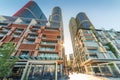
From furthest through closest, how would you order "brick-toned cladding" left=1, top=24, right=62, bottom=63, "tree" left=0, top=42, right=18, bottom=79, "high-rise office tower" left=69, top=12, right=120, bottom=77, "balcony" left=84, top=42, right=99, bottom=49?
"balcony" left=84, top=42, right=99, bottom=49 → "brick-toned cladding" left=1, top=24, right=62, bottom=63 → "high-rise office tower" left=69, top=12, right=120, bottom=77 → "tree" left=0, top=42, right=18, bottom=79

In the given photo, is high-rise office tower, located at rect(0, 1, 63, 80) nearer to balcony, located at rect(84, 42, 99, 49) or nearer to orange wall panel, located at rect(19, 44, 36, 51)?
orange wall panel, located at rect(19, 44, 36, 51)

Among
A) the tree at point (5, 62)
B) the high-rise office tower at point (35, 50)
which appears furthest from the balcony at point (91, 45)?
the tree at point (5, 62)

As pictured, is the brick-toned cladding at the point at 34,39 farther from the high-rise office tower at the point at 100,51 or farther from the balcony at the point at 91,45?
the balcony at the point at 91,45

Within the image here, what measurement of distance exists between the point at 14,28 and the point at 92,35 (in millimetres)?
32984

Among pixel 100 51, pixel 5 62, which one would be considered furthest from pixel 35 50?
pixel 100 51

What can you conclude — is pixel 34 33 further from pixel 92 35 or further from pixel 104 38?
pixel 104 38

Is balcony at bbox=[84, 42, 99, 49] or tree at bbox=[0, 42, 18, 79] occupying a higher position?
balcony at bbox=[84, 42, 99, 49]

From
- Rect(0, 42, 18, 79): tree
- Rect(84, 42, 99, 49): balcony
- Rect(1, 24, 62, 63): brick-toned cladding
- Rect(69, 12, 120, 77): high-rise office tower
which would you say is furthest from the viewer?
Rect(84, 42, 99, 49): balcony

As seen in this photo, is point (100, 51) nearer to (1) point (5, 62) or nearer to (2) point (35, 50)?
(2) point (35, 50)

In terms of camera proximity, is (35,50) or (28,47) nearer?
(35,50)

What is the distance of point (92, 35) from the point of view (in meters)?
40.9

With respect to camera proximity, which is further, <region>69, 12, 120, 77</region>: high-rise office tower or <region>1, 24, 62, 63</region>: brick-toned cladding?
<region>1, 24, 62, 63</region>: brick-toned cladding

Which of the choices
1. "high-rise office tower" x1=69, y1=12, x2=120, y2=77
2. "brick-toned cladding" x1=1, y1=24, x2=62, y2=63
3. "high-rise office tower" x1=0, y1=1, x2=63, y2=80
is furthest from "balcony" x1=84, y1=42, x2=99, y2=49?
"brick-toned cladding" x1=1, y1=24, x2=62, y2=63

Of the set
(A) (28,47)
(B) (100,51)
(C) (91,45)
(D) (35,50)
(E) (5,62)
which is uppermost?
(C) (91,45)
